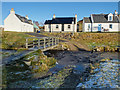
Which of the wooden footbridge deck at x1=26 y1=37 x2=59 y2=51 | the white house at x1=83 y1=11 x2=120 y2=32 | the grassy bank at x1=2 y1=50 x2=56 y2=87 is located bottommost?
the grassy bank at x1=2 y1=50 x2=56 y2=87

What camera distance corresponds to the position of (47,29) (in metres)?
44.6

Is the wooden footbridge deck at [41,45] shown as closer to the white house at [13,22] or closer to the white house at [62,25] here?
the white house at [13,22]

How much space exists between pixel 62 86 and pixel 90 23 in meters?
35.0

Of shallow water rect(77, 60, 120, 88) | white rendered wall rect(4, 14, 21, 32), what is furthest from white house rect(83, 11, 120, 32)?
shallow water rect(77, 60, 120, 88)

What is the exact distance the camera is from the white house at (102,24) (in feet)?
128

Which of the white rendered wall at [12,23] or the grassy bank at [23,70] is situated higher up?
the white rendered wall at [12,23]

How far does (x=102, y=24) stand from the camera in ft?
129

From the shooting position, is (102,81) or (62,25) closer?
(102,81)

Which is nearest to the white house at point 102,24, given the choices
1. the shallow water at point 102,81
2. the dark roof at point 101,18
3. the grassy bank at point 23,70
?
the dark roof at point 101,18

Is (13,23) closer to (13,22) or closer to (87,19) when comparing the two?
(13,22)

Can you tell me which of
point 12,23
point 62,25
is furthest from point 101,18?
point 12,23

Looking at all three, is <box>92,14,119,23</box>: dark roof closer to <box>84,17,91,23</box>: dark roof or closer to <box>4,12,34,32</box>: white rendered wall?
<box>84,17,91,23</box>: dark roof

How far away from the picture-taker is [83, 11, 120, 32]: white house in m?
39.1

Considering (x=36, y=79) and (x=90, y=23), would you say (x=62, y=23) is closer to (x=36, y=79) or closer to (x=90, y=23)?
(x=90, y=23)
